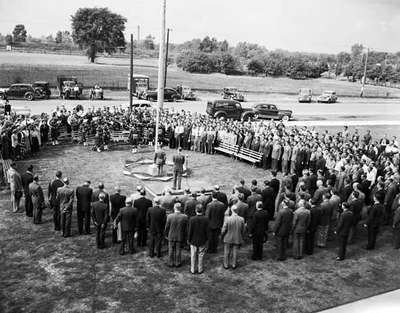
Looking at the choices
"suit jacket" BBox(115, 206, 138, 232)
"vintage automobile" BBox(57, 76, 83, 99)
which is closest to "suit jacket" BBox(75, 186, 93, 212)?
"suit jacket" BBox(115, 206, 138, 232)

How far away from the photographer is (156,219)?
1037 centimetres

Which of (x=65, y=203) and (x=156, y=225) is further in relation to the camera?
(x=65, y=203)

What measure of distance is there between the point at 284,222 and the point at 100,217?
4699 millimetres

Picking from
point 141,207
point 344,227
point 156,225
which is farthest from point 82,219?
point 344,227

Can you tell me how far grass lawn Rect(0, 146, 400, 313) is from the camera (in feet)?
28.4

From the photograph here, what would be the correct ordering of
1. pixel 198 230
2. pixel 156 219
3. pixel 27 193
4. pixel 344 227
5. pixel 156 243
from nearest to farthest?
pixel 198 230, pixel 156 219, pixel 156 243, pixel 344 227, pixel 27 193

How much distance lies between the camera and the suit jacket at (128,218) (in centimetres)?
1042

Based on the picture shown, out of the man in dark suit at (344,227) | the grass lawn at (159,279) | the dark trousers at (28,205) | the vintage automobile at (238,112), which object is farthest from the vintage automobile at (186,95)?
the man in dark suit at (344,227)

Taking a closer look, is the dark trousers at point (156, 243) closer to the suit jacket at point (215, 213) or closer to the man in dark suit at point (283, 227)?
the suit jacket at point (215, 213)

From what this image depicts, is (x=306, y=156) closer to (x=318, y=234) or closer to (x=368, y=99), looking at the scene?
(x=318, y=234)

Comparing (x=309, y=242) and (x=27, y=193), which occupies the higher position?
(x=27, y=193)

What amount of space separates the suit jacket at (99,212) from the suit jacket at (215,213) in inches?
104

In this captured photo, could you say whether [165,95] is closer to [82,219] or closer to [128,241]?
[82,219]

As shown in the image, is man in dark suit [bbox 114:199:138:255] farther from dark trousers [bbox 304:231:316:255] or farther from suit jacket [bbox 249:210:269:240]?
dark trousers [bbox 304:231:316:255]
